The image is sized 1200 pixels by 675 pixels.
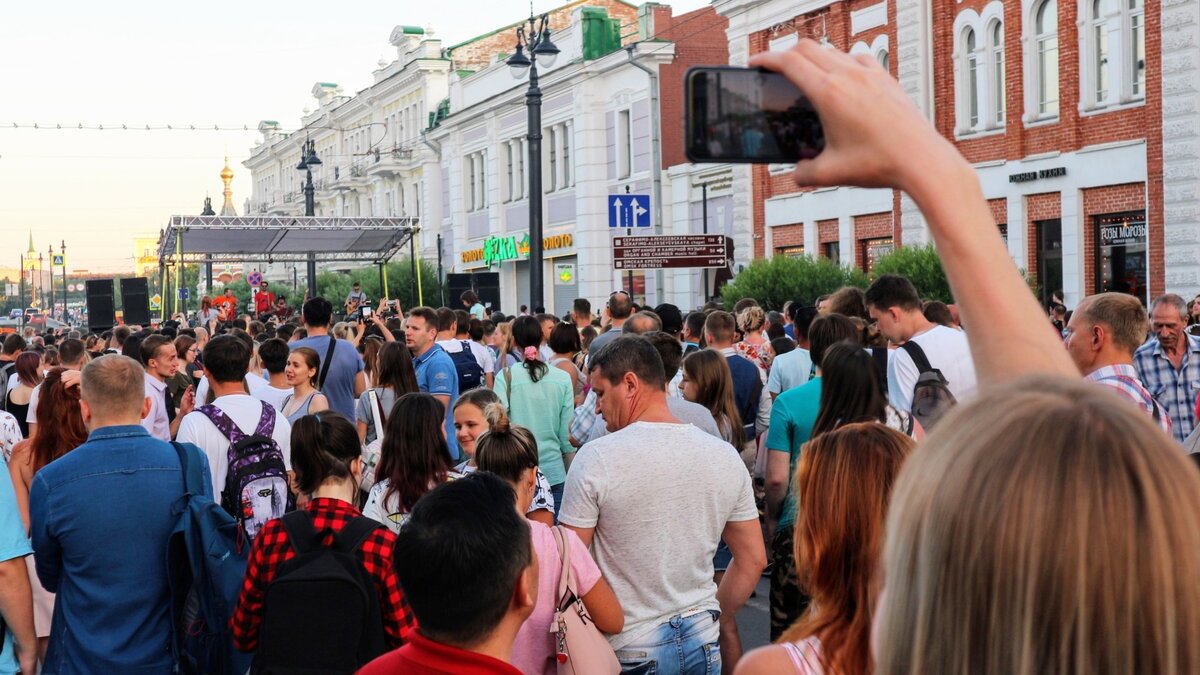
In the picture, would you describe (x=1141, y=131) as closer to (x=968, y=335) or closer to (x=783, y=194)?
(x=783, y=194)

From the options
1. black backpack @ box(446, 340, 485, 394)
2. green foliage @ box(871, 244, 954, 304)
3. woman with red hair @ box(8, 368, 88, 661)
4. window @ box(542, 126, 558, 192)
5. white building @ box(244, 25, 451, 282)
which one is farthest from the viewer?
white building @ box(244, 25, 451, 282)

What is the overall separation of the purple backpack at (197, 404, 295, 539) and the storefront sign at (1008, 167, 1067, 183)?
19.9 meters

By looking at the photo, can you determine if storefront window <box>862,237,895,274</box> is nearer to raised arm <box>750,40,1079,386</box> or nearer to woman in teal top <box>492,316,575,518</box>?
woman in teal top <box>492,316,575,518</box>

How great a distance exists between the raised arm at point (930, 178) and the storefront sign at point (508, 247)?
41.2 meters

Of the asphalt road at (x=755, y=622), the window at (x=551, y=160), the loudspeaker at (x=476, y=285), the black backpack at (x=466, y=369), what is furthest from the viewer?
the window at (x=551, y=160)

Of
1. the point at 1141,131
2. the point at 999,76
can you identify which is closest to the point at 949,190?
the point at 1141,131

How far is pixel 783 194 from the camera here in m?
31.8

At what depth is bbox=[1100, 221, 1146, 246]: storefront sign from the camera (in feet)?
73.3

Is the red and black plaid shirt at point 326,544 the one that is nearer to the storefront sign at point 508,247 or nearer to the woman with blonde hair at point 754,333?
the woman with blonde hair at point 754,333

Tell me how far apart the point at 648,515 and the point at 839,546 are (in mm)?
1762

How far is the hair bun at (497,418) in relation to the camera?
17.6 ft

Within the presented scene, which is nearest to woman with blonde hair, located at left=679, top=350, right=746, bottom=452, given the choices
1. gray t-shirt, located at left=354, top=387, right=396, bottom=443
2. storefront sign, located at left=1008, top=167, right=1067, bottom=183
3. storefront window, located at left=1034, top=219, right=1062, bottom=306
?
gray t-shirt, located at left=354, top=387, right=396, bottom=443

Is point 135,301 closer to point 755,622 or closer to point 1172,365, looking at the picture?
point 755,622

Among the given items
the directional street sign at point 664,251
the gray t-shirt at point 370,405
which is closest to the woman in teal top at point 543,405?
the gray t-shirt at point 370,405
